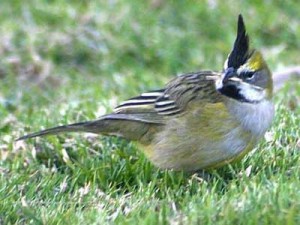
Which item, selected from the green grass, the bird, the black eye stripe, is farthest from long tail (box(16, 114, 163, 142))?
the black eye stripe

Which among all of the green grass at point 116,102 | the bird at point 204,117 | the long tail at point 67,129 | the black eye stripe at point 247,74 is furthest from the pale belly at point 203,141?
the long tail at point 67,129

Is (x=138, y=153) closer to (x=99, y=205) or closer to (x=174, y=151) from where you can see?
(x=174, y=151)

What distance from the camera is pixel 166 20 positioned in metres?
11.8

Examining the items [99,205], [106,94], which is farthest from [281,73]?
[99,205]

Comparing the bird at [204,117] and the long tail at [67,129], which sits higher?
the long tail at [67,129]

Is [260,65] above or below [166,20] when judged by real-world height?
below

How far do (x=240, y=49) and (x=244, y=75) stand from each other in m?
0.18

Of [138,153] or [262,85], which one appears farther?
[138,153]

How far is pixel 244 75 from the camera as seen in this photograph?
666 centimetres

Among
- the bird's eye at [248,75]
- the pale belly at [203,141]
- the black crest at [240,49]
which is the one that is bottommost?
the pale belly at [203,141]

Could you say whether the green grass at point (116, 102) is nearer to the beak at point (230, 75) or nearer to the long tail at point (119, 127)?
the long tail at point (119, 127)

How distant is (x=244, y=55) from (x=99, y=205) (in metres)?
1.37

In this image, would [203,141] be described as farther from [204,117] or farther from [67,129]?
[67,129]

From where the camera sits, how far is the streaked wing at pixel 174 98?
685 cm
